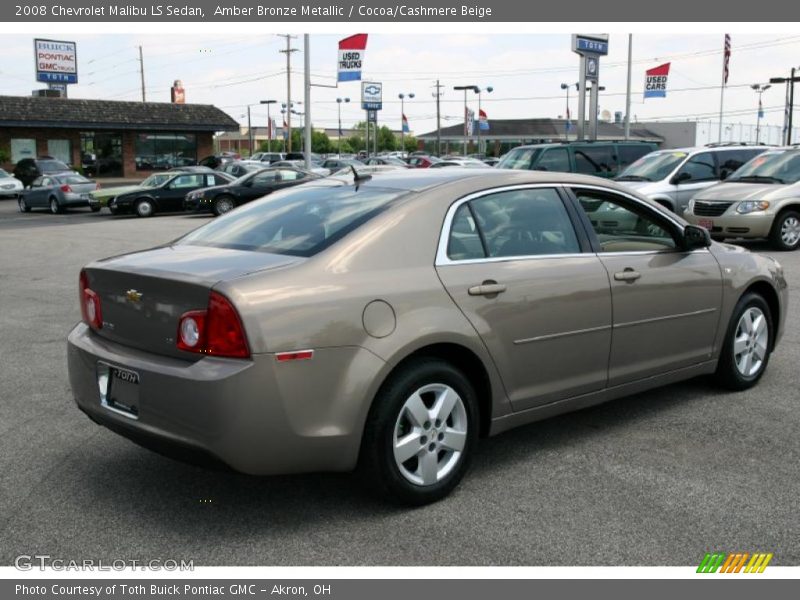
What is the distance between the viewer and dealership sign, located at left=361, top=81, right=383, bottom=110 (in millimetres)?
52469

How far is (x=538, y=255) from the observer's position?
15.6 feet

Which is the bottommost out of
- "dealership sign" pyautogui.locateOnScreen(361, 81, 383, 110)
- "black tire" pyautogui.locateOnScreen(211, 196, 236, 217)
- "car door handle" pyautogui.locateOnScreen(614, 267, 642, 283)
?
"black tire" pyautogui.locateOnScreen(211, 196, 236, 217)

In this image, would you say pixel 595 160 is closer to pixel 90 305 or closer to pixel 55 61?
pixel 90 305

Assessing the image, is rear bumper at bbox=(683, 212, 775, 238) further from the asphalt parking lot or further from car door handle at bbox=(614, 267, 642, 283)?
car door handle at bbox=(614, 267, 642, 283)

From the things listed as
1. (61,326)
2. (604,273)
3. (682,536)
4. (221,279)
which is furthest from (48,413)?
(682,536)

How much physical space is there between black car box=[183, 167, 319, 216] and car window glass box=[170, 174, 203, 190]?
606mm

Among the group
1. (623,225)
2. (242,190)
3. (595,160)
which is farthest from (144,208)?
(623,225)

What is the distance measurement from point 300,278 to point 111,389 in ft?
3.60

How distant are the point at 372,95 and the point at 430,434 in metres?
50.7

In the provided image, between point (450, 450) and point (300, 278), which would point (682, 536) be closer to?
point (450, 450)

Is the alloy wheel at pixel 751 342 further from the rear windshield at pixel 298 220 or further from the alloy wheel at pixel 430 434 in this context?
the rear windshield at pixel 298 220

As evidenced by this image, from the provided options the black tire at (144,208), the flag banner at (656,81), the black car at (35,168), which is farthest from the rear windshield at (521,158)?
the flag banner at (656,81)

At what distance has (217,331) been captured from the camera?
370 centimetres

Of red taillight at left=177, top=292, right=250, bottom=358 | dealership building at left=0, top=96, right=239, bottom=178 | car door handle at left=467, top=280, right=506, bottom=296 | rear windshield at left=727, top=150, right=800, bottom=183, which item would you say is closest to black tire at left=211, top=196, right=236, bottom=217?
rear windshield at left=727, top=150, right=800, bottom=183
